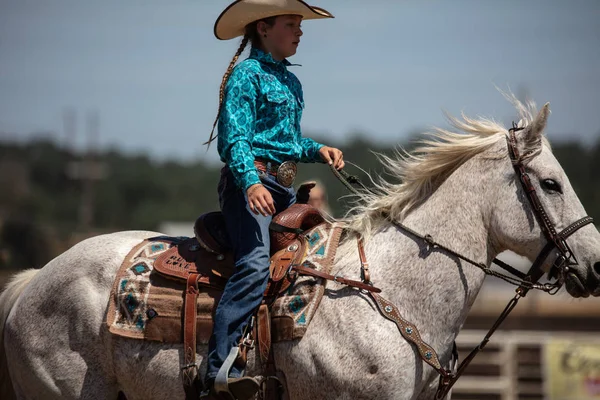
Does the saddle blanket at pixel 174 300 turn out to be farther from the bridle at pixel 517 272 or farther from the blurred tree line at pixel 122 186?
the blurred tree line at pixel 122 186

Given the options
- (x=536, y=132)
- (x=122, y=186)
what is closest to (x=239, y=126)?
(x=536, y=132)

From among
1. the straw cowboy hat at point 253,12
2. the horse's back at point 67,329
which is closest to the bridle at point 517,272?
the straw cowboy hat at point 253,12

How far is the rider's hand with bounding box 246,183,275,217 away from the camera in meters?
4.16

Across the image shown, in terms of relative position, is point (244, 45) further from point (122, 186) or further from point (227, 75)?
point (122, 186)

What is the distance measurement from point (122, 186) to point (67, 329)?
2925 inches

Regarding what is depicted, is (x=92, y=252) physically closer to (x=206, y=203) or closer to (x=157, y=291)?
(x=157, y=291)

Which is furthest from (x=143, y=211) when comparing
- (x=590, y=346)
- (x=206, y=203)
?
(x=590, y=346)

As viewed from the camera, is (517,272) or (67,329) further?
(67,329)

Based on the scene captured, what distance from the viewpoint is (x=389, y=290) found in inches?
172

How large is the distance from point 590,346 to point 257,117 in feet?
25.6

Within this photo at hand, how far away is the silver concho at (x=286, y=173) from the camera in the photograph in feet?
15.1

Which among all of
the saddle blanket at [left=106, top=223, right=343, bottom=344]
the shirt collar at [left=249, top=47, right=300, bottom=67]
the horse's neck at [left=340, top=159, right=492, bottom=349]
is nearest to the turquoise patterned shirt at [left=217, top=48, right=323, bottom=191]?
the shirt collar at [left=249, top=47, right=300, bottom=67]

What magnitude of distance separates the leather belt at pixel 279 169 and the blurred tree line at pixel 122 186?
46.3m

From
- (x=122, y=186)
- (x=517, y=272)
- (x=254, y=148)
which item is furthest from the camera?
(x=122, y=186)
